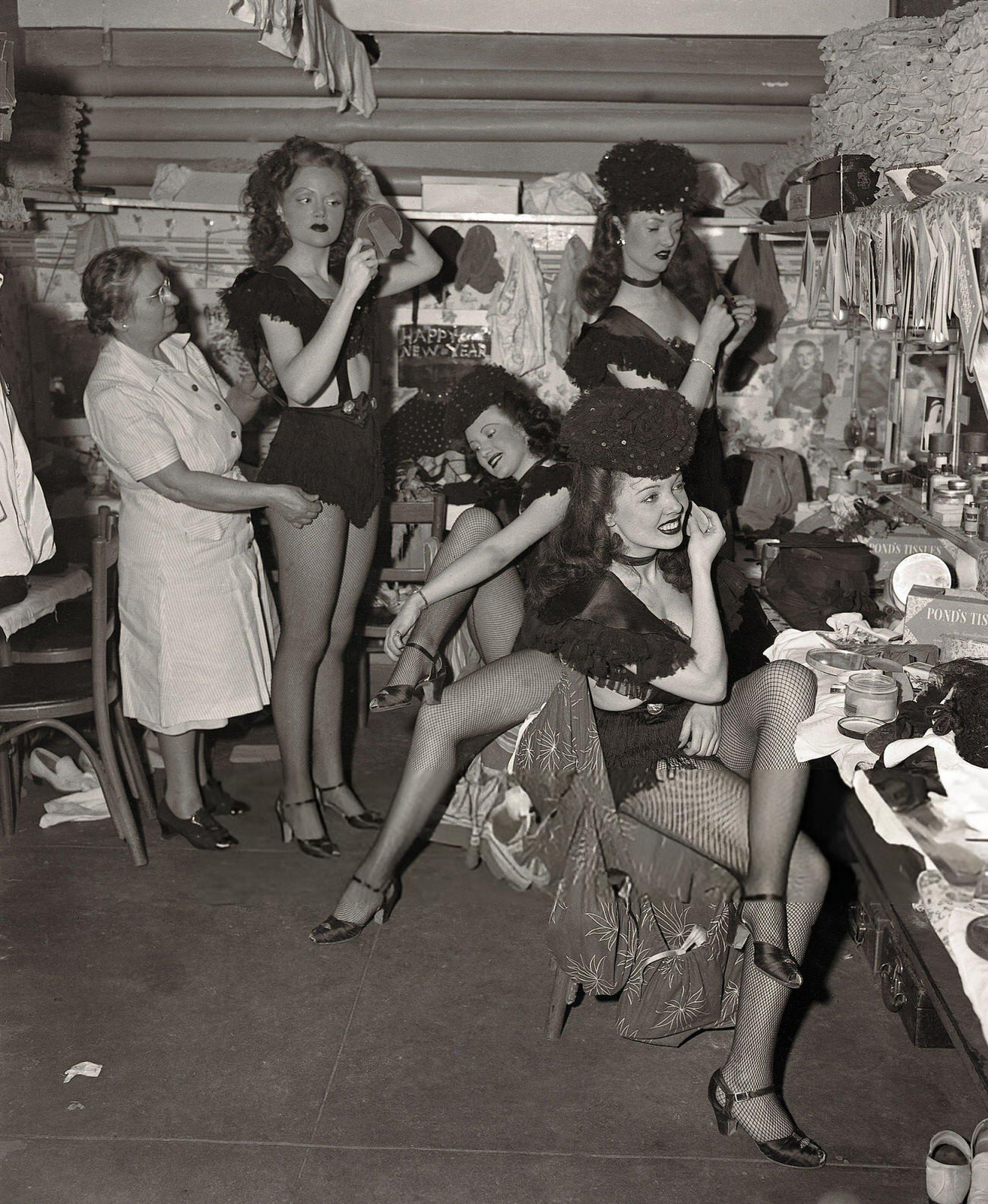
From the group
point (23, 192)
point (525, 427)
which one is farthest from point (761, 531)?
point (23, 192)

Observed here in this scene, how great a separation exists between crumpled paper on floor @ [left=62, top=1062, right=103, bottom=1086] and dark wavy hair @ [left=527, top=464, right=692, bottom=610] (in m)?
1.48

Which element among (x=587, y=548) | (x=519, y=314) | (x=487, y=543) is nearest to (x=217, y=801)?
(x=487, y=543)

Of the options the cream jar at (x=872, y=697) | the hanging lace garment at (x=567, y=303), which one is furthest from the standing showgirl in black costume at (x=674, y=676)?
the hanging lace garment at (x=567, y=303)

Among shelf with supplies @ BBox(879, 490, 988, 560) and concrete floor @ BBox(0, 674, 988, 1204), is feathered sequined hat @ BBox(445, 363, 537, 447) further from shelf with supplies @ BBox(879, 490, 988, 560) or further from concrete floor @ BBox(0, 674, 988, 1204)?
concrete floor @ BBox(0, 674, 988, 1204)

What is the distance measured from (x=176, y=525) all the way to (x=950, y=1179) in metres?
2.75

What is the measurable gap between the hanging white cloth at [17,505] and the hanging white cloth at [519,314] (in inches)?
110

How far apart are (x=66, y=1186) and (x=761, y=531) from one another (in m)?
3.78

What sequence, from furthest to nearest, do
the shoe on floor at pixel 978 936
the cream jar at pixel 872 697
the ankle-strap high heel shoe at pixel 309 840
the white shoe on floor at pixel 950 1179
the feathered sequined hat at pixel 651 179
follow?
the ankle-strap high heel shoe at pixel 309 840
the feathered sequined hat at pixel 651 179
the cream jar at pixel 872 697
the white shoe on floor at pixel 950 1179
the shoe on floor at pixel 978 936

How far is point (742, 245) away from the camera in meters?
5.55

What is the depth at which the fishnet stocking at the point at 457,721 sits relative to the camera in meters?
3.08

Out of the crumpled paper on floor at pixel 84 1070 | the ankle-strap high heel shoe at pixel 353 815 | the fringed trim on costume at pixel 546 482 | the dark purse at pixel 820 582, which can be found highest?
the fringed trim on costume at pixel 546 482

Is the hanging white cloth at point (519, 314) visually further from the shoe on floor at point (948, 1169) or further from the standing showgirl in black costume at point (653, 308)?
the shoe on floor at point (948, 1169)

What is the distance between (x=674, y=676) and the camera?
2654mm

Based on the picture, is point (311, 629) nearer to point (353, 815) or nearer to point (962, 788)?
point (353, 815)
